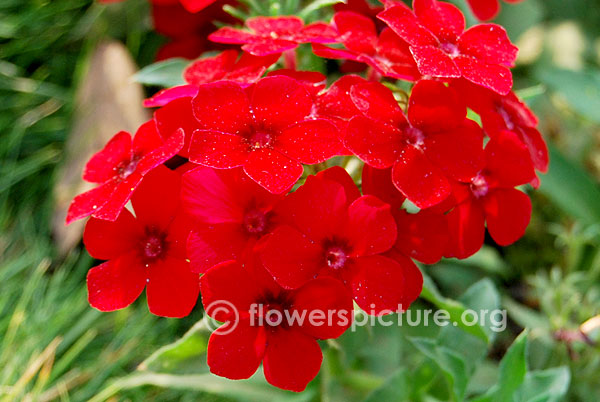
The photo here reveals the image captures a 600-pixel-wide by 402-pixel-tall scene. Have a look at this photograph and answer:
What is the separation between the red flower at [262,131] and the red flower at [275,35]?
0.26 ft

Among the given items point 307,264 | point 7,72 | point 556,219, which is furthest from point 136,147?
point 556,219

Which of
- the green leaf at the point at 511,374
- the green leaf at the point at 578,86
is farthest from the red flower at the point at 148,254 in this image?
the green leaf at the point at 578,86

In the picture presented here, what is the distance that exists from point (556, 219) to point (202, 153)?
Result: 1.41m

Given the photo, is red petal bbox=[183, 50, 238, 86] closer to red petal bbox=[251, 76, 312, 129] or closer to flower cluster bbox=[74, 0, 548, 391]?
flower cluster bbox=[74, 0, 548, 391]

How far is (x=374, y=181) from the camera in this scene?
2.85ft

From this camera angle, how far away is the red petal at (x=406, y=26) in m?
0.90

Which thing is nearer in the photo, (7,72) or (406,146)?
(406,146)

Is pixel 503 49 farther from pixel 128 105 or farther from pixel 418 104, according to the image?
pixel 128 105

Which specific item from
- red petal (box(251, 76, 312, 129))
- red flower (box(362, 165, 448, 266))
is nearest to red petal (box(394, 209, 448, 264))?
red flower (box(362, 165, 448, 266))

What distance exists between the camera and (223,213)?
0.82 metres

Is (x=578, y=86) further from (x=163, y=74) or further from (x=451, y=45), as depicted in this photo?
(x=163, y=74)

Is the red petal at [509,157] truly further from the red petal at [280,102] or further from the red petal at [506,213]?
the red petal at [280,102]

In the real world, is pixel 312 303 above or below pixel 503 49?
below

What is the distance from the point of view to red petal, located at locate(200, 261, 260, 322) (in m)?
0.80
